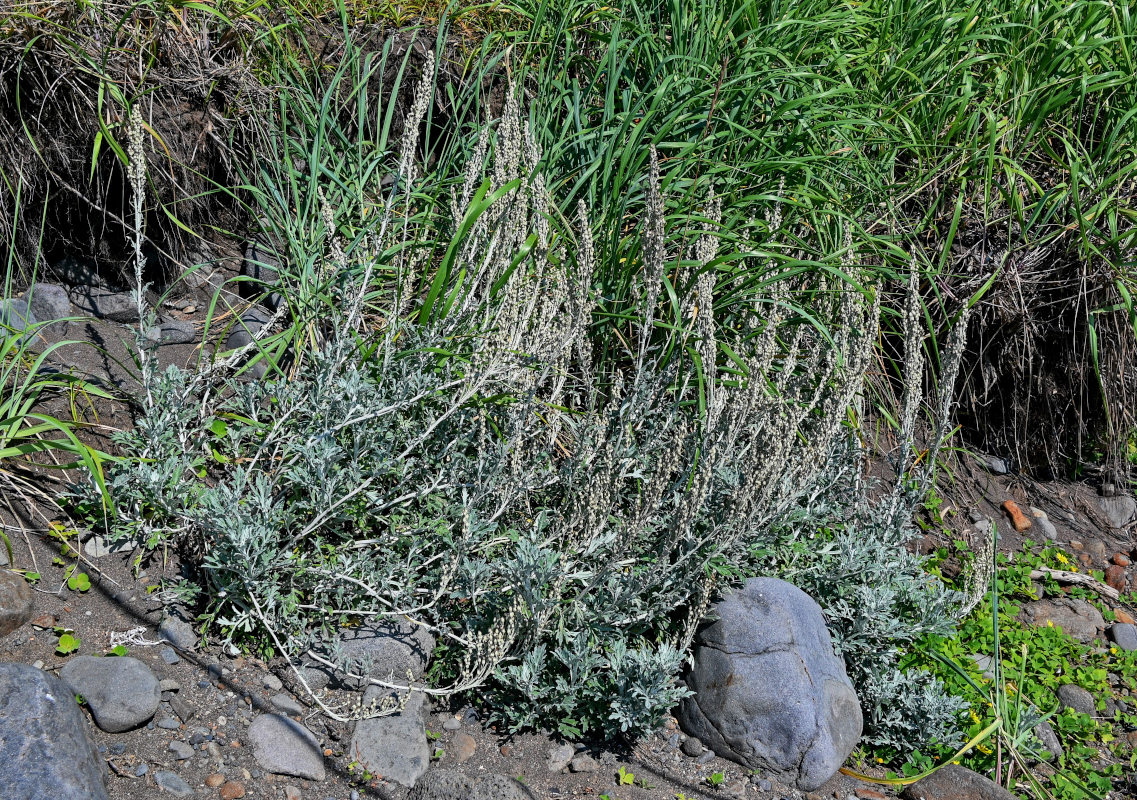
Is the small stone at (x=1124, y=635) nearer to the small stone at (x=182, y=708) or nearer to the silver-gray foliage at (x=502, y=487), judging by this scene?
the silver-gray foliage at (x=502, y=487)

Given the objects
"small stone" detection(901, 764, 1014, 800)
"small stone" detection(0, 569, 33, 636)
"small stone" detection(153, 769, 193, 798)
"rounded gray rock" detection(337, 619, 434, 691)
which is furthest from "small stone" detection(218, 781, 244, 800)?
"small stone" detection(901, 764, 1014, 800)

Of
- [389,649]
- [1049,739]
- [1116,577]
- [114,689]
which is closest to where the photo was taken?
[114,689]

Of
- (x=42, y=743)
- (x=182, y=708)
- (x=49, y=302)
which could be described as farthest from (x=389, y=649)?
(x=49, y=302)

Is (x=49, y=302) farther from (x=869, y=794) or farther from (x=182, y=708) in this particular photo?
(x=869, y=794)

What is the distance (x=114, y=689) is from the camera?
7.61 feet

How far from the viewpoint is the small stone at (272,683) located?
255cm

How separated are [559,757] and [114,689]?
1223mm

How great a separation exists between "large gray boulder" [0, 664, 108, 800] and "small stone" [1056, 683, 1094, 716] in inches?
130

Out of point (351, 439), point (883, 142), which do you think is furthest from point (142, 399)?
point (883, 142)

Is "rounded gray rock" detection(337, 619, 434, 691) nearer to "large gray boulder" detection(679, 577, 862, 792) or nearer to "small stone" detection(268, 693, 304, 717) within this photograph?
"small stone" detection(268, 693, 304, 717)

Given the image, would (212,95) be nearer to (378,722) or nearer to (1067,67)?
(378,722)

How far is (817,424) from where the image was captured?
312cm

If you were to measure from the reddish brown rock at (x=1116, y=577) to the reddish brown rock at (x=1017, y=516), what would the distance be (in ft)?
1.31

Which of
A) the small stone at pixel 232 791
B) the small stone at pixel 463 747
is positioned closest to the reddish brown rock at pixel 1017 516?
the small stone at pixel 463 747
